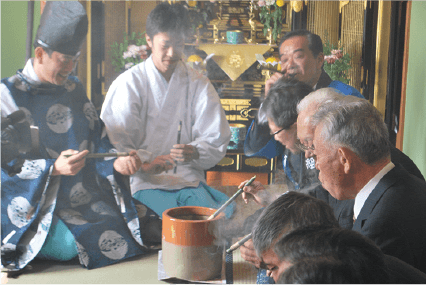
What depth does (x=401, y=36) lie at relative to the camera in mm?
2135

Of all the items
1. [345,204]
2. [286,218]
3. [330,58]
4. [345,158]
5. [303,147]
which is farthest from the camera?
[330,58]

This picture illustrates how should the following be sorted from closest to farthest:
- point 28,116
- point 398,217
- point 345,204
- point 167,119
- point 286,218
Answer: point 286,218 < point 398,217 < point 345,204 < point 28,116 < point 167,119

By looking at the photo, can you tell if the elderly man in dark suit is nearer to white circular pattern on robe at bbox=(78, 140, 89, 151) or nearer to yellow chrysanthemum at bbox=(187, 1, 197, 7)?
yellow chrysanthemum at bbox=(187, 1, 197, 7)

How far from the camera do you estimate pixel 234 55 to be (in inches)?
77.7

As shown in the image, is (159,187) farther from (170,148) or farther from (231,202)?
(231,202)

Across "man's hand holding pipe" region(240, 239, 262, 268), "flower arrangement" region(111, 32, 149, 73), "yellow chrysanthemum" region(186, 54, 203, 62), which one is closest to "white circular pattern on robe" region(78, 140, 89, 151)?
"flower arrangement" region(111, 32, 149, 73)

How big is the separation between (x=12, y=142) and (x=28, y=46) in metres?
0.42

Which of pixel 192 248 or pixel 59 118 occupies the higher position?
pixel 59 118

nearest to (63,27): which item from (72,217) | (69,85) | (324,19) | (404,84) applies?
(69,85)

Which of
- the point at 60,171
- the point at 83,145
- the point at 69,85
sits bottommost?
the point at 60,171

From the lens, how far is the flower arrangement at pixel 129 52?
188cm

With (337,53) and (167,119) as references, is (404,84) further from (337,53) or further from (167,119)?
Answer: (167,119)

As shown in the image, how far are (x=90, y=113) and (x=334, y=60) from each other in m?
1.19

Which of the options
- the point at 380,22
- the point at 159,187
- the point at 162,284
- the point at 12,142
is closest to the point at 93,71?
the point at 12,142
